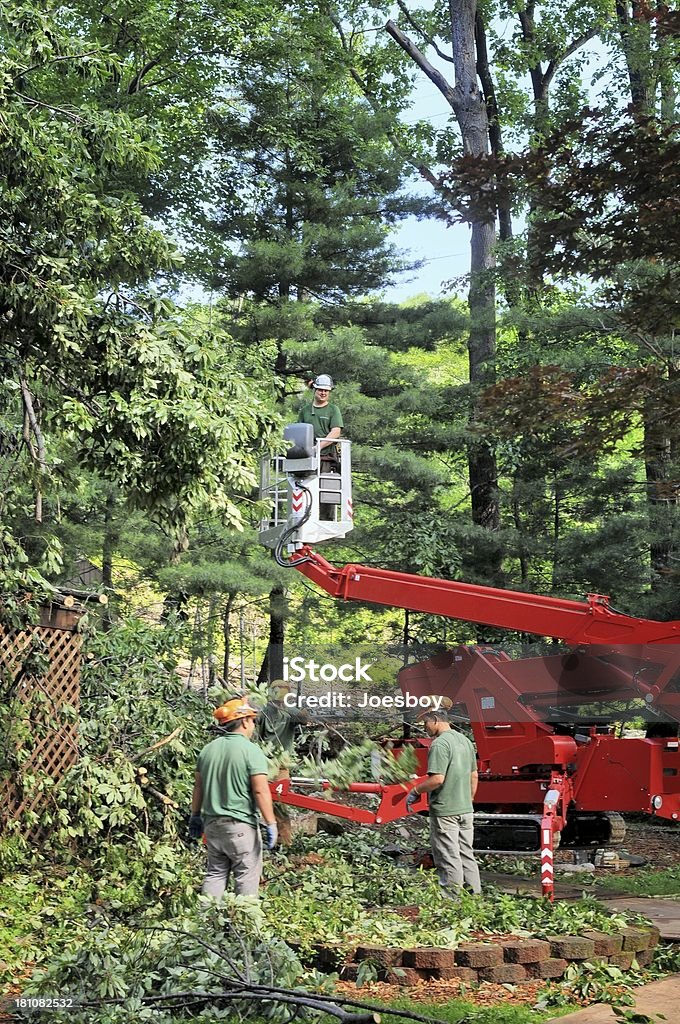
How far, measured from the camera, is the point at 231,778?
695 centimetres

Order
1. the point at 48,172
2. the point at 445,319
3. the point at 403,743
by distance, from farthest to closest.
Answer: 1. the point at 445,319
2. the point at 403,743
3. the point at 48,172

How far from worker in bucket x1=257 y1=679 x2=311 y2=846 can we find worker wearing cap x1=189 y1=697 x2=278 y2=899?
3.92m

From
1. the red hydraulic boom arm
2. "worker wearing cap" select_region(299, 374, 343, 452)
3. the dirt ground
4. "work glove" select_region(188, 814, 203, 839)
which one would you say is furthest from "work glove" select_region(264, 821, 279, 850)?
"worker wearing cap" select_region(299, 374, 343, 452)

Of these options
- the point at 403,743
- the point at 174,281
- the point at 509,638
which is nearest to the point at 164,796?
the point at 403,743

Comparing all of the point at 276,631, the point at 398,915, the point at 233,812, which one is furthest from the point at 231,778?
the point at 276,631

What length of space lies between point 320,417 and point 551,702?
4.03 metres

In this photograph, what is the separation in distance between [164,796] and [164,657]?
2.04 meters

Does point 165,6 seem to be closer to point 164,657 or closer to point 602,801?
point 164,657

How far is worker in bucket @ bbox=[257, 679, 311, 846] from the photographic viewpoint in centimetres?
1105

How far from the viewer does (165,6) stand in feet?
76.0

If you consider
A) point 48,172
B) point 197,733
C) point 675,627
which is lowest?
point 197,733

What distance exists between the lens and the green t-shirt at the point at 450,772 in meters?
8.88

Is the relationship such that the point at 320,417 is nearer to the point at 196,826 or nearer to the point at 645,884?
the point at 645,884

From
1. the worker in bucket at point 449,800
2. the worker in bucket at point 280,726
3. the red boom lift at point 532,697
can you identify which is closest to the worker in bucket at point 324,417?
the red boom lift at point 532,697
